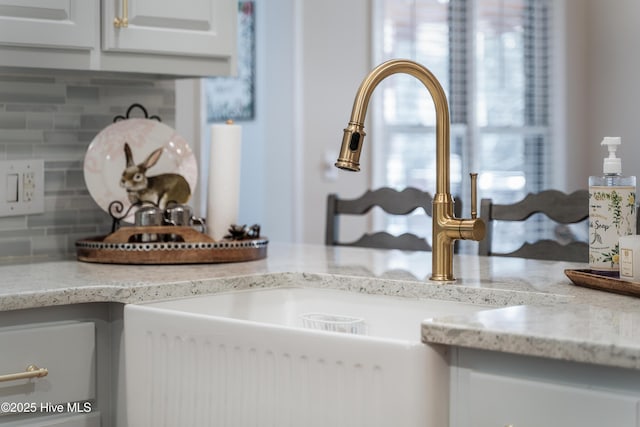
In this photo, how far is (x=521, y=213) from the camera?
2.35m

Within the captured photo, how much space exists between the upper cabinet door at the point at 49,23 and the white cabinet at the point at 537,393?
118 centimetres

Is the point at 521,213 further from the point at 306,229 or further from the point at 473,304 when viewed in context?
the point at 306,229

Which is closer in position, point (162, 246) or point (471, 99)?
point (162, 246)

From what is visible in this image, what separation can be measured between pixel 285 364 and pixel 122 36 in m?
1.01

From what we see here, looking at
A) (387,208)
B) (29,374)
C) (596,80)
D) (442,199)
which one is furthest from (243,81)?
(29,374)

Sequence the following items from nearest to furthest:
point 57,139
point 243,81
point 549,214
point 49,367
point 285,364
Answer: point 285,364 < point 49,367 < point 57,139 < point 549,214 < point 243,81

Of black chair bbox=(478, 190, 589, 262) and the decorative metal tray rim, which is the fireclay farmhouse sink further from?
black chair bbox=(478, 190, 589, 262)

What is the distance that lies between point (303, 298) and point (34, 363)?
53 cm

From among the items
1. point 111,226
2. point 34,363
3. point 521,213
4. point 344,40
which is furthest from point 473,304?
point 344,40

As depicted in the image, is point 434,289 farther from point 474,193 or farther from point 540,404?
point 540,404

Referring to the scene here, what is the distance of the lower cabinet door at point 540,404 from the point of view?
102 cm

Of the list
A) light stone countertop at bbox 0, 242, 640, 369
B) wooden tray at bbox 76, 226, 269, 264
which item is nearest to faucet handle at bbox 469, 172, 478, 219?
light stone countertop at bbox 0, 242, 640, 369

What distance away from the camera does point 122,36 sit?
194 centimetres

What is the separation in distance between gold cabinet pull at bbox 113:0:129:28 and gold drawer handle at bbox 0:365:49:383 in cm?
84
